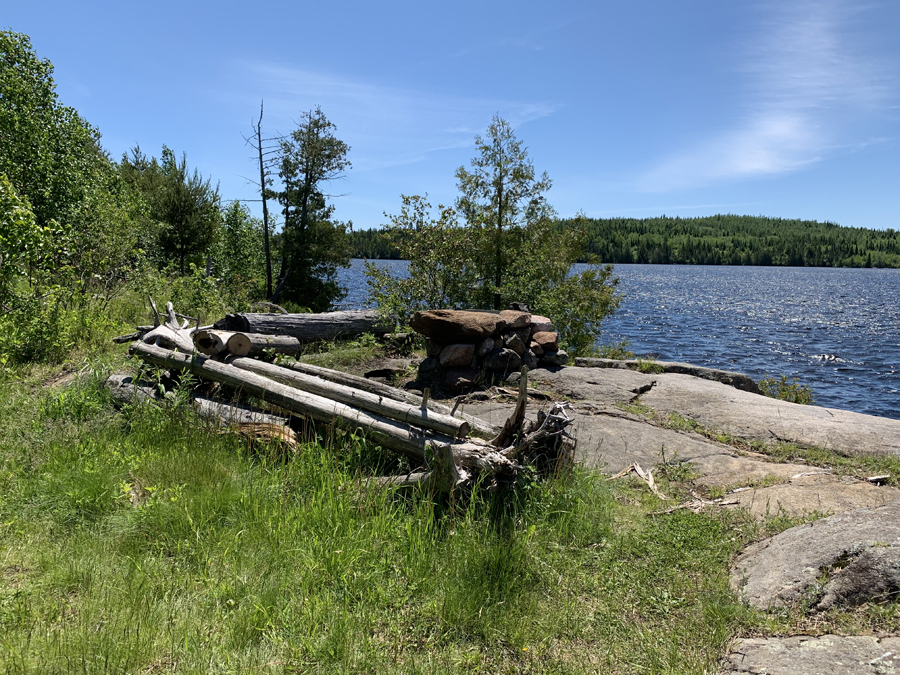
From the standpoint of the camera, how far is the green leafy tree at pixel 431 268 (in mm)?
13102

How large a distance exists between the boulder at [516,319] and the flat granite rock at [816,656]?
6.87 meters

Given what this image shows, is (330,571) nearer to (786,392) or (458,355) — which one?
(458,355)

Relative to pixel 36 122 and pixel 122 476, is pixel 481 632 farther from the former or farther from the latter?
pixel 36 122

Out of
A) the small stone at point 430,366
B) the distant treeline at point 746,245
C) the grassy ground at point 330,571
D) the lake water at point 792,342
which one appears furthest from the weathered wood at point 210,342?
the distant treeline at point 746,245

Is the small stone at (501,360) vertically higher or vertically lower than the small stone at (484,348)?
lower

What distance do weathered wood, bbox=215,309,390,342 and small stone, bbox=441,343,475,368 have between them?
12.0 feet

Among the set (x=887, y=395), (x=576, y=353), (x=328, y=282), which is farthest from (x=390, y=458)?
(x=328, y=282)

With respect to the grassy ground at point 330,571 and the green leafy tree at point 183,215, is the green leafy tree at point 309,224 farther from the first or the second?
the grassy ground at point 330,571

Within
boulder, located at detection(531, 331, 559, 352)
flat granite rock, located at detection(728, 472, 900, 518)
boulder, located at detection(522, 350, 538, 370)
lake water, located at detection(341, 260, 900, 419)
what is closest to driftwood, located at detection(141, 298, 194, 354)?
boulder, located at detection(522, 350, 538, 370)

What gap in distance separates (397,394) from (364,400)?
642 millimetres

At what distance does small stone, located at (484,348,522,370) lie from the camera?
8.98m

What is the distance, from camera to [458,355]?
8750mm

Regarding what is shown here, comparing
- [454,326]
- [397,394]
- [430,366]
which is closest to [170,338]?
[397,394]

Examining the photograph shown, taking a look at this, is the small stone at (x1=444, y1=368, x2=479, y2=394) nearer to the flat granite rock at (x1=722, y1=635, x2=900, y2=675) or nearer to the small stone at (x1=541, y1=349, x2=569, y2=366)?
the small stone at (x1=541, y1=349, x2=569, y2=366)
